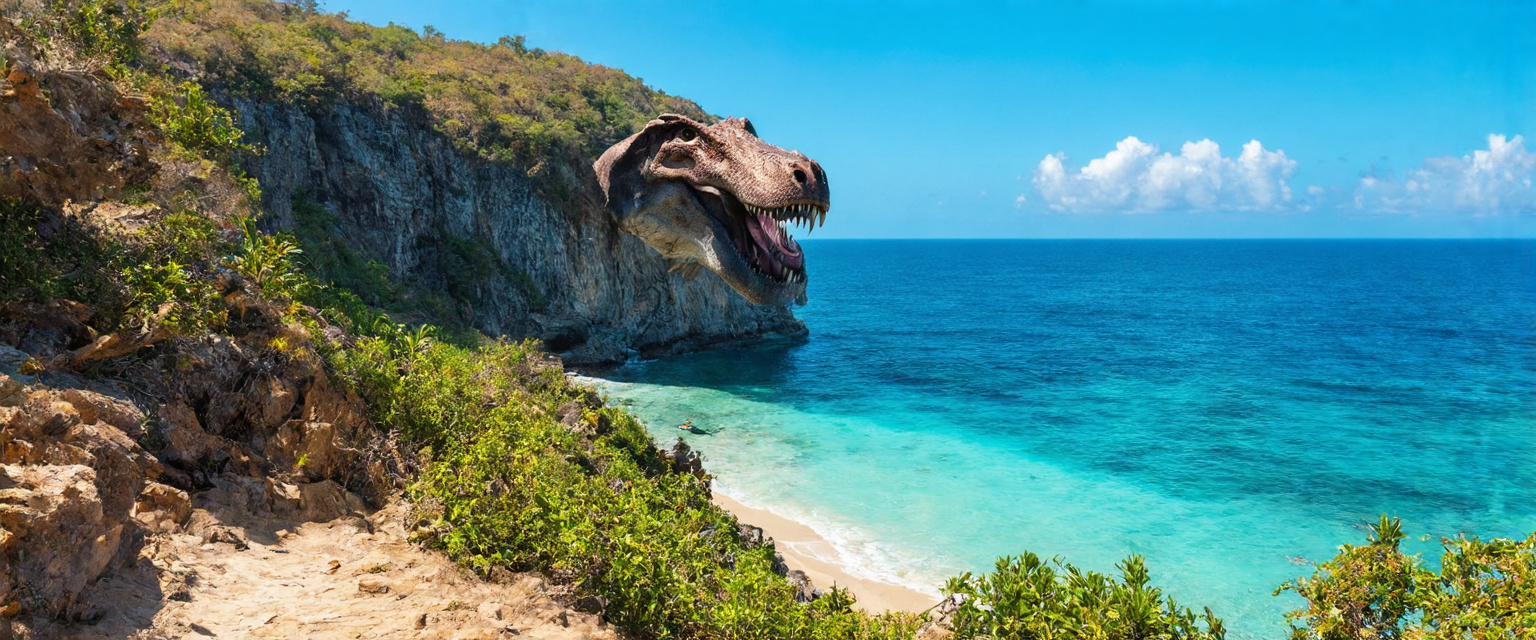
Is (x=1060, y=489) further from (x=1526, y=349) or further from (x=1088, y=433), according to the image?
(x=1526, y=349)

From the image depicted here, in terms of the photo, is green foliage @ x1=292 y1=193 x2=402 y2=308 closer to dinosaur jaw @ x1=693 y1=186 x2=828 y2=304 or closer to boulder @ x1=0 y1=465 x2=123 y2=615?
dinosaur jaw @ x1=693 y1=186 x2=828 y2=304

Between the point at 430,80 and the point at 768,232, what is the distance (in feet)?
100

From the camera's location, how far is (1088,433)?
86.3 feet

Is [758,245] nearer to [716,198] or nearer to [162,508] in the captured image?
[716,198]

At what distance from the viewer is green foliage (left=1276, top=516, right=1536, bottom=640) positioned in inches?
195

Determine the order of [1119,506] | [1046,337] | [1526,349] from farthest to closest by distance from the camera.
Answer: [1046,337] < [1526,349] < [1119,506]

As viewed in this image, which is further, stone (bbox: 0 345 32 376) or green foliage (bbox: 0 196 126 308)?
green foliage (bbox: 0 196 126 308)

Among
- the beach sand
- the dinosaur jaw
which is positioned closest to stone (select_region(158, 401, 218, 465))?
the dinosaur jaw

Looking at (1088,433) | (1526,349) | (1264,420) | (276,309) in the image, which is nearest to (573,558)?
(276,309)

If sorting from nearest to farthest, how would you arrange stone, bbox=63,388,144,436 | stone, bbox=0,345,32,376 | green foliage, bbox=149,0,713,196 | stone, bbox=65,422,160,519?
stone, bbox=65,422,160,519, stone, bbox=63,388,144,436, stone, bbox=0,345,32,376, green foliage, bbox=149,0,713,196

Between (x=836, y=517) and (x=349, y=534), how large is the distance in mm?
13230

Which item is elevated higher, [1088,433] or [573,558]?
[573,558]

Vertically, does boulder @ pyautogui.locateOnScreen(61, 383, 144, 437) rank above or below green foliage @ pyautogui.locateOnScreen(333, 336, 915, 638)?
above

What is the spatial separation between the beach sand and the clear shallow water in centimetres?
52
